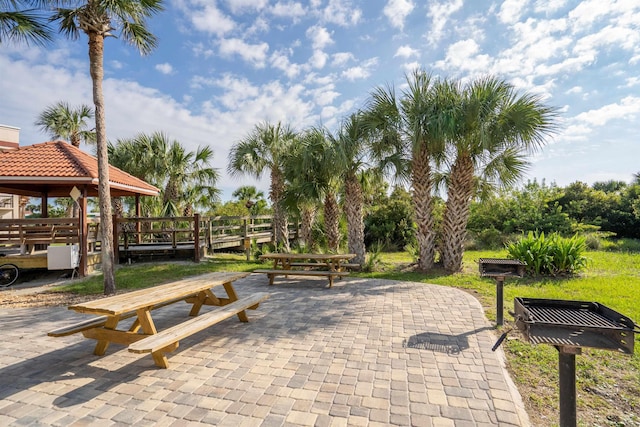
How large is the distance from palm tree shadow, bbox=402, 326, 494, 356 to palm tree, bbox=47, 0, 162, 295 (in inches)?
263

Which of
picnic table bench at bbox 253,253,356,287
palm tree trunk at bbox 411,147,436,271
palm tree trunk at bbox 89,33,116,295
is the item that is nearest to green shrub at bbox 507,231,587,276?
palm tree trunk at bbox 411,147,436,271

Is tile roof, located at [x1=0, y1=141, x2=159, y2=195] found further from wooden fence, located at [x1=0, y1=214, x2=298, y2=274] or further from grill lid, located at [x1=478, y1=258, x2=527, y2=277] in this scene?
grill lid, located at [x1=478, y1=258, x2=527, y2=277]

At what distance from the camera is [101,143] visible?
7184mm

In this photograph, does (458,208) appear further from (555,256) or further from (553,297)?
(553,297)

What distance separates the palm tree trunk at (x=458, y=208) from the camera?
9086 mm

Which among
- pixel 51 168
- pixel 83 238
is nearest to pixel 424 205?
pixel 83 238

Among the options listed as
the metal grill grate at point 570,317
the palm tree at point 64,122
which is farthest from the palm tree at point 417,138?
Answer: the palm tree at point 64,122

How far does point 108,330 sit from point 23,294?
231 inches

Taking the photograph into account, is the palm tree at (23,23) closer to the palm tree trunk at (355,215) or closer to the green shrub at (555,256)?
the palm tree trunk at (355,215)

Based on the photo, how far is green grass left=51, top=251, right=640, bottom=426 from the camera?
286 cm

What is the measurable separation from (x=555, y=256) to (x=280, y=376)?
8183 mm

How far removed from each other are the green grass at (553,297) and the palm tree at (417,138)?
1.74 metres


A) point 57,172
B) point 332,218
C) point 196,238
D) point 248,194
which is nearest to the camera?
point 57,172

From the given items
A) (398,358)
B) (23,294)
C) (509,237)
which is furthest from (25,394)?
(509,237)
